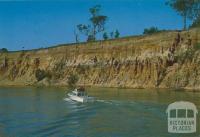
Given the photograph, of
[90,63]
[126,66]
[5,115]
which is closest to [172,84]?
[126,66]

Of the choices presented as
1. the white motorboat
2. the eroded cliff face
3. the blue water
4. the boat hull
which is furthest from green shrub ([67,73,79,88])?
the blue water

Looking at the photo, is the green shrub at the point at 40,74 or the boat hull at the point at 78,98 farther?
the green shrub at the point at 40,74

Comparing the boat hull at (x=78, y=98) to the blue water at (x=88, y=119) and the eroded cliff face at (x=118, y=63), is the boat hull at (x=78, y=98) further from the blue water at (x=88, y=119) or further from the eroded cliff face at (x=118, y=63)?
the eroded cliff face at (x=118, y=63)

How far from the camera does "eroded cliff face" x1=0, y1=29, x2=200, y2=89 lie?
92.9 m

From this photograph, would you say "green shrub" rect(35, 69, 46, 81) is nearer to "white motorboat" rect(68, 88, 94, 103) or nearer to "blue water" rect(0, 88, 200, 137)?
"white motorboat" rect(68, 88, 94, 103)

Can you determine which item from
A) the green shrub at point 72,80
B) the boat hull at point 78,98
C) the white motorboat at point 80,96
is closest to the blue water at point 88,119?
the white motorboat at point 80,96

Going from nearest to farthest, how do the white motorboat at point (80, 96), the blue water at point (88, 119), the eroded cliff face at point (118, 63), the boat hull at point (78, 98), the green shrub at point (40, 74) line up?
the blue water at point (88, 119) < the white motorboat at point (80, 96) < the boat hull at point (78, 98) < the eroded cliff face at point (118, 63) < the green shrub at point (40, 74)

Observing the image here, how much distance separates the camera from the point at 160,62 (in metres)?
96.7

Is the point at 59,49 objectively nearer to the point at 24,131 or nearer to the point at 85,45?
the point at 85,45

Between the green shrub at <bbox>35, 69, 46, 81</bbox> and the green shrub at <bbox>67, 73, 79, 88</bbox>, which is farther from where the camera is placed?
the green shrub at <bbox>35, 69, 46, 81</bbox>

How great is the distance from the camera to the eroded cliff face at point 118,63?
92938 mm

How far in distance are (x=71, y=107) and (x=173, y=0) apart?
224 feet

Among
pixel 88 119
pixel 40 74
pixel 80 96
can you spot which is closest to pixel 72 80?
pixel 40 74

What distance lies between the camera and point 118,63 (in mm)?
106000
